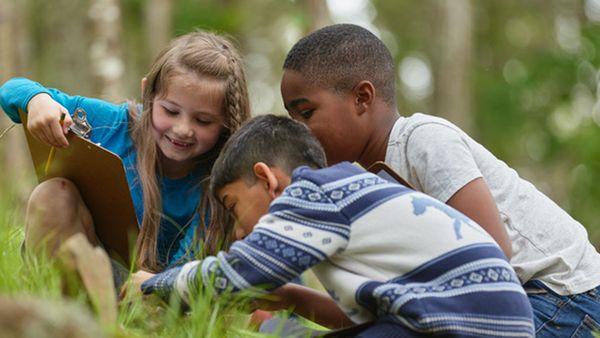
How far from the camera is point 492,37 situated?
22.2 meters

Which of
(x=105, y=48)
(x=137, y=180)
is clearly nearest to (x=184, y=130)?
(x=137, y=180)

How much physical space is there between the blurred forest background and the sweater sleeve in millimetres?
5195

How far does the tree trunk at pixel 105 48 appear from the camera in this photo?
803 centimetres

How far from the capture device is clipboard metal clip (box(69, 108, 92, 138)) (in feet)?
11.5

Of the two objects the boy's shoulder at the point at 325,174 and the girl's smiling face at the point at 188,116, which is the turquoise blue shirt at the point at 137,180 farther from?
the boy's shoulder at the point at 325,174

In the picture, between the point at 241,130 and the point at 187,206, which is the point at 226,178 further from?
the point at 187,206

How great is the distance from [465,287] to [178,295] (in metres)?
0.81

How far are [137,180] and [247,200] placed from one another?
48.9 inches

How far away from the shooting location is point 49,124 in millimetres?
3406

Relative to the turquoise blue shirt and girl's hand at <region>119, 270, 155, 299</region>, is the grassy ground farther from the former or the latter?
the turquoise blue shirt

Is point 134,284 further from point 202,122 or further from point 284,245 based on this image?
point 202,122

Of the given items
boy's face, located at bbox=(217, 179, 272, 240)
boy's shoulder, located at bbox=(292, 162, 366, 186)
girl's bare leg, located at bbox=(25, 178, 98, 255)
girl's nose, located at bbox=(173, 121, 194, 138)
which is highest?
boy's shoulder, located at bbox=(292, 162, 366, 186)

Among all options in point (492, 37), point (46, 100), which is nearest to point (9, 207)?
point (46, 100)

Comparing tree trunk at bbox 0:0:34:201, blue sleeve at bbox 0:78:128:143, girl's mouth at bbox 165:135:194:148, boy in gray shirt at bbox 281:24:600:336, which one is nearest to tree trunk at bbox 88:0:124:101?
tree trunk at bbox 0:0:34:201
